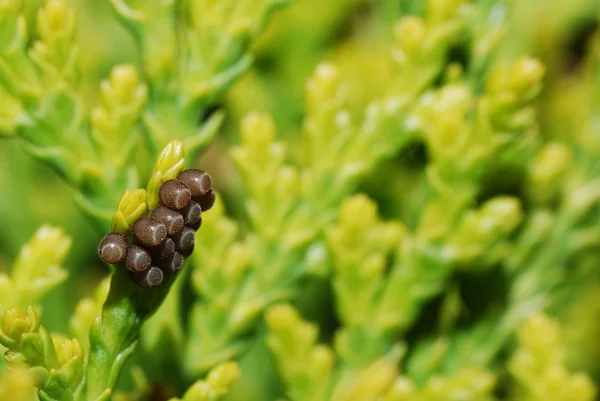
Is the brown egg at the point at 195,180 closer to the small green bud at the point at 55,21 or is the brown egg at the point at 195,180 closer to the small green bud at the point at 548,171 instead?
the small green bud at the point at 55,21

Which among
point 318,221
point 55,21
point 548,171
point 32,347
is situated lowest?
point 32,347

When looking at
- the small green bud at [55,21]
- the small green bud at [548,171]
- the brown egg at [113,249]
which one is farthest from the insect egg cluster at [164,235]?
the small green bud at [548,171]

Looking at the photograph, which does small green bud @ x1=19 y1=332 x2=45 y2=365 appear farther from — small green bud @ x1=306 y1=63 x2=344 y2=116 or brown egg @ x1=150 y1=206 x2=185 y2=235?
small green bud @ x1=306 y1=63 x2=344 y2=116

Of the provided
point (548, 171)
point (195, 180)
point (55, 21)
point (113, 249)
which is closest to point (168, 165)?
point (195, 180)

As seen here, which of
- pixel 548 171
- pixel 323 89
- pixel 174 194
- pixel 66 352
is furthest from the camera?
pixel 548 171

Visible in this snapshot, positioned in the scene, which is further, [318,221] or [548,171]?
[548,171]

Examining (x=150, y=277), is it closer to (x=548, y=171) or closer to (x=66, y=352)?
(x=66, y=352)

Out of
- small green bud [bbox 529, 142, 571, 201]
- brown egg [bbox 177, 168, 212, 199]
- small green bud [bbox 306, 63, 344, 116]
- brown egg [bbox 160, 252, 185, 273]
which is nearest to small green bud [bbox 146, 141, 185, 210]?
brown egg [bbox 177, 168, 212, 199]
